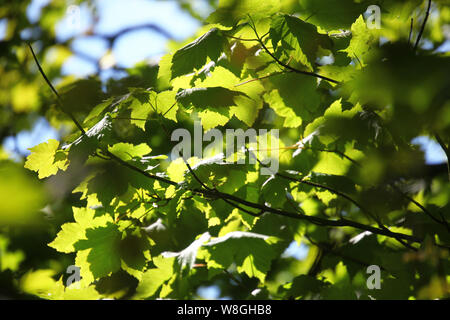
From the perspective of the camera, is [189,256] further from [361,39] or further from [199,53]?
[361,39]

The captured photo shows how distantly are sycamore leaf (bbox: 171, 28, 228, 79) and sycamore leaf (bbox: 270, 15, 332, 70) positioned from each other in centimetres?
18

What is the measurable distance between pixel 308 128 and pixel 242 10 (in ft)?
2.35

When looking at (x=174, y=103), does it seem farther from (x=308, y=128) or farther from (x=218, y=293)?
(x=218, y=293)

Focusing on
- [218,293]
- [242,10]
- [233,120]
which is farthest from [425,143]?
[218,293]

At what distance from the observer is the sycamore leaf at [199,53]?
117 cm

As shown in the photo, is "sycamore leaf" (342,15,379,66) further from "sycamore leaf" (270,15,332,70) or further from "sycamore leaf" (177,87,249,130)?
"sycamore leaf" (177,87,249,130)

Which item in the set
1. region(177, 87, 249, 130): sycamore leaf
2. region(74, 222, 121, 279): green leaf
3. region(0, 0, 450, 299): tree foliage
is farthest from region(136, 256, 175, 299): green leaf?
region(177, 87, 249, 130): sycamore leaf

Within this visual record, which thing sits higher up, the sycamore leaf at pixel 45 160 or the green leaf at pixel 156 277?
the sycamore leaf at pixel 45 160

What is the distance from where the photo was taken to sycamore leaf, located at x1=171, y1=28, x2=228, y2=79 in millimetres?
1166

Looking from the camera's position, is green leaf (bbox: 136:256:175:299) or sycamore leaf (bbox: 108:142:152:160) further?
green leaf (bbox: 136:256:175:299)

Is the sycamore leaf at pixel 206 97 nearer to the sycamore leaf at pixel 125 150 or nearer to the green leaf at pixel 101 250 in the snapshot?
the sycamore leaf at pixel 125 150

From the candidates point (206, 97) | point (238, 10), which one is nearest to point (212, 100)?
point (206, 97)

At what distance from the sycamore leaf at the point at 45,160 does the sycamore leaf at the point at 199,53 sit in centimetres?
52

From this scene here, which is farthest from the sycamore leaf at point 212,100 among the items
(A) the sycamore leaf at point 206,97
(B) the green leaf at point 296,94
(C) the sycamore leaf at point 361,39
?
(C) the sycamore leaf at point 361,39
